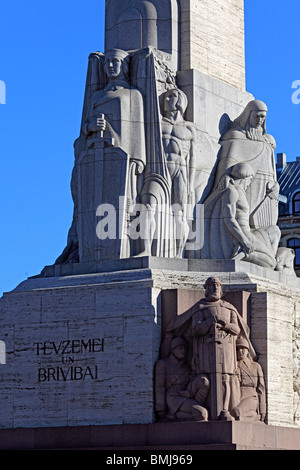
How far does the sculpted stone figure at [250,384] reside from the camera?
25375mm

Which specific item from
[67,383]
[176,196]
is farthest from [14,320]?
[176,196]

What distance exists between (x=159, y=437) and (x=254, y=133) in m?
7.38

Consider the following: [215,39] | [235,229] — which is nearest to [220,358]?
[235,229]

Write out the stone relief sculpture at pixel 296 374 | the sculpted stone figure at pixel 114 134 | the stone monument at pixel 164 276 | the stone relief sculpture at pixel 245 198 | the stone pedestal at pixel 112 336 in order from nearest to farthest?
the stone monument at pixel 164 276
the stone pedestal at pixel 112 336
the stone relief sculpture at pixel 296 374
the sculpted stone figure at pixel 114 134
the stone relief sculpture at pixel 245 198

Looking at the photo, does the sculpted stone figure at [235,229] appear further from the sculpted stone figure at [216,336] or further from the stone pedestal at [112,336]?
the sculpted stone figure at [216,336]

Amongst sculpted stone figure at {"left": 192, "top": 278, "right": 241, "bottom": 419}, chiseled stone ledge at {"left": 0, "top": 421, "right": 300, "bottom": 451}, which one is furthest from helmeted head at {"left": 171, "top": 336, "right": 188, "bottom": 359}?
chiseled stone ledge at {"left": 0, "top": 421, "right": 300, "bottom": 451}

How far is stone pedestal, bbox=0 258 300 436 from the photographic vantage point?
84.8 ft

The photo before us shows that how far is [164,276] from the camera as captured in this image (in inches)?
1038

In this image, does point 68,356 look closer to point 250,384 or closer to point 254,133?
point 250,384

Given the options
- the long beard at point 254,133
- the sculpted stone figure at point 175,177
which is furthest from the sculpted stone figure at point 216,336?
the long beard at point 254,133

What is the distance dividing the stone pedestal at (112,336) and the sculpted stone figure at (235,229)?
1.81 feet

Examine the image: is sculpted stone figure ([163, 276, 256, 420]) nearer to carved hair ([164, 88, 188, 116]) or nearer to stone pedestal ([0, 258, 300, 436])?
stone pedestal ([0, 258, 300, 436])

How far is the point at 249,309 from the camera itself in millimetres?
26250

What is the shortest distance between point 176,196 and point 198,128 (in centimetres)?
164
